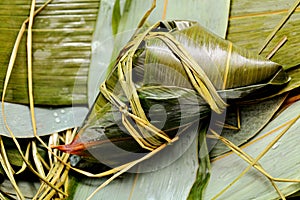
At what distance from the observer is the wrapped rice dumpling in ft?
2.08

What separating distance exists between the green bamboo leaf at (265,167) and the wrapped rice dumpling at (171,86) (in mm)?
65

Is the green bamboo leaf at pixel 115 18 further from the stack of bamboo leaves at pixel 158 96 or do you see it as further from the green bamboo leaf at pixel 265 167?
the green bamboo leaf at pixel 265 167

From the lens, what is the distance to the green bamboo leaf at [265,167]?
2.10 ft

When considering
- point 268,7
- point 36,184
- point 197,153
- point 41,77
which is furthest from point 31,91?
point 268,7

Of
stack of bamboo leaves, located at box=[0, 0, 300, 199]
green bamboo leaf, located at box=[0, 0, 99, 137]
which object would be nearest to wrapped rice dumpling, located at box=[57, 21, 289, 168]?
stack of bamboo leaves, located at box=[0, 0, 300, 199]

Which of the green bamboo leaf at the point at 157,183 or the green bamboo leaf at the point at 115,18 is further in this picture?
the green bamboo leaf at the point at 115,18

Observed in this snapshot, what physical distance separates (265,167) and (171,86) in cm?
18

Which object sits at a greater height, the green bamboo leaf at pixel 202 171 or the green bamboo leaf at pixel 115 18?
the green bamboo leaf at pixel 115 18

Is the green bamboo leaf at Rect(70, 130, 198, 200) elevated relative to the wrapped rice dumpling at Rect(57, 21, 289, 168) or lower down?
lower down

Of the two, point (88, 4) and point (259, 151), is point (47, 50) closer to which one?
point (88, 4)

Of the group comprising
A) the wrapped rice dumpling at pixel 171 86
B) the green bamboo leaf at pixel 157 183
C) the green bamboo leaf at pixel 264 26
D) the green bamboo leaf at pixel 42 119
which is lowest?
the green bamboo leaf at pixel 157 183

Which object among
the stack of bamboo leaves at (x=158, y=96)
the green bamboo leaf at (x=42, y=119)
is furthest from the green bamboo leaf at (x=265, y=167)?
the green bamboo leaf at (x=42, y=119)

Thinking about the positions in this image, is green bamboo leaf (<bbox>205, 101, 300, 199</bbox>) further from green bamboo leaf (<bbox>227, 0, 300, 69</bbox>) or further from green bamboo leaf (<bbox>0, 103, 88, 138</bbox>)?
green bamboo leaf (<bbox>0, 103, 88, 138</bbox>)

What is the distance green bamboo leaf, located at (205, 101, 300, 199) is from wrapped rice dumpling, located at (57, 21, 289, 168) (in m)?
0.06
